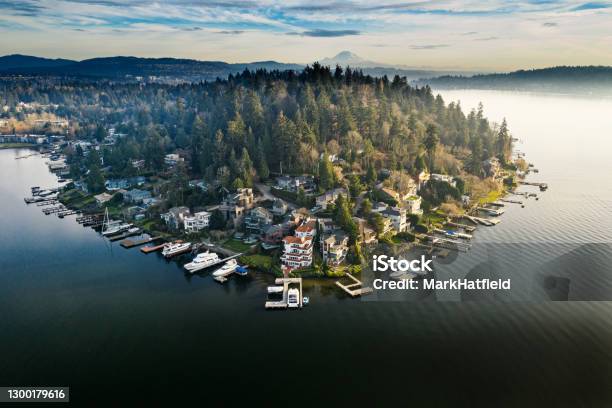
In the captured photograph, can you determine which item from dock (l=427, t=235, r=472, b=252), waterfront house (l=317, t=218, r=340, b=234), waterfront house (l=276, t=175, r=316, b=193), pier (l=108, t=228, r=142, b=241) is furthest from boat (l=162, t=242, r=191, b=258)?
dock (l=427, t=235, r=472, b=252)

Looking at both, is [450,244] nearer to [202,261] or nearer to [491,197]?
[491,197]

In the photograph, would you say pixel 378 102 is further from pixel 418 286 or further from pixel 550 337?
pixel 550 337

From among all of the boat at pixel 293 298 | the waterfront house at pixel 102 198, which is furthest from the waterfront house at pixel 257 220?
the waterfront house at pixel 102 198

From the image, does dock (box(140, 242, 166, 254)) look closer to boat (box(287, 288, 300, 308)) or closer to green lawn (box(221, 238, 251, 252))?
green lawn (box(221, 238, 251, 252))

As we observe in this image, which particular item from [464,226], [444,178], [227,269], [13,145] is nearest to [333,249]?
[227,269]

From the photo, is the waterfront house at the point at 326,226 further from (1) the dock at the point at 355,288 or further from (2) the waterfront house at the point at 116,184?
(2) the waterfront house at the point at 116,184

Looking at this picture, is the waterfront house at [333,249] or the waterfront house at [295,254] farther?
the waterfront house at [333,249]
